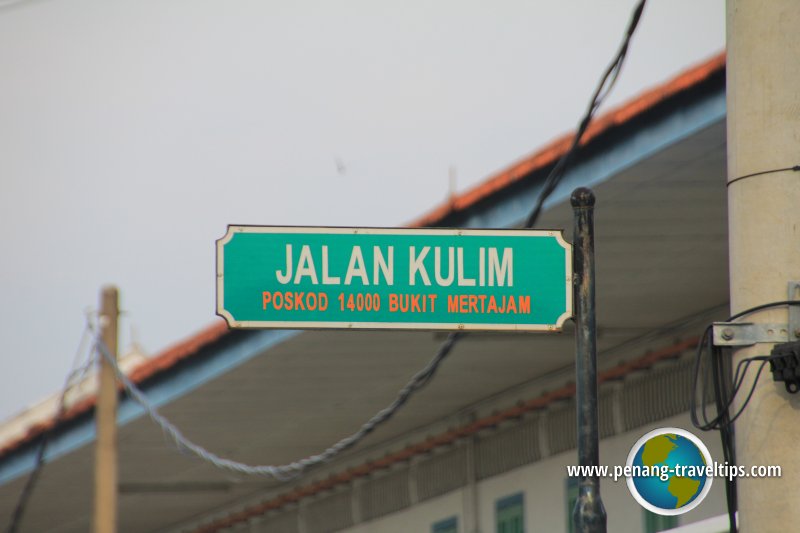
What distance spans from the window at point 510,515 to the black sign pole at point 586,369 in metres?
10.9

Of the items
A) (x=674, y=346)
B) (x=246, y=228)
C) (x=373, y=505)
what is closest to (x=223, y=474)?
(x=373, y=505)

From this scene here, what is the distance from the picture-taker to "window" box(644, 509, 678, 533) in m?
13.8

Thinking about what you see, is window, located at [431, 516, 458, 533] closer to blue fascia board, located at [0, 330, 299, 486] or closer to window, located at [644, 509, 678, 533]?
blue fascia board, located at [0, 330, 299, 486]

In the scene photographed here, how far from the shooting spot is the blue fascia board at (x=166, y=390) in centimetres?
1459

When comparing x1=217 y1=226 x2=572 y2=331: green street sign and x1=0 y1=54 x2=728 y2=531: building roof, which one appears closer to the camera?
x1=217 y1=226 x2=572 y2=331: green street sign

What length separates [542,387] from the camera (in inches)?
639

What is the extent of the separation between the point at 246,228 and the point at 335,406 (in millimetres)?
11265

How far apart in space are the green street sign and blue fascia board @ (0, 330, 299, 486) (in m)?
7.91

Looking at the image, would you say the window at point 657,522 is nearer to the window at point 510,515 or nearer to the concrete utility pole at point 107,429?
the window at point 510,515

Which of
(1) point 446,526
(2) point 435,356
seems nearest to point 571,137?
(2) point 435,356

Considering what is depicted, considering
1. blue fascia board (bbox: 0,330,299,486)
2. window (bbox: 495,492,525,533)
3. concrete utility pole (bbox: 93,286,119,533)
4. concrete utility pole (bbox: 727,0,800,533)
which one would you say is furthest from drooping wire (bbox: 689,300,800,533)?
window (bbox: 495,492,525,533)

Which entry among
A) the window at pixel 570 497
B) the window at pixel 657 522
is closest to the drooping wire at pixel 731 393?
the window at pixel 657 522

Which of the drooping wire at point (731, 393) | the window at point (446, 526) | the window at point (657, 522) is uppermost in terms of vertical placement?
the window at point (446, 526)

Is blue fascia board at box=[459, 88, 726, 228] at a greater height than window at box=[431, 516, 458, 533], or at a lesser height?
greater
